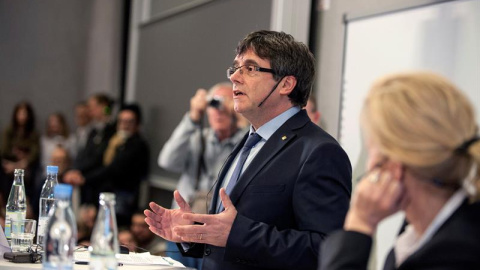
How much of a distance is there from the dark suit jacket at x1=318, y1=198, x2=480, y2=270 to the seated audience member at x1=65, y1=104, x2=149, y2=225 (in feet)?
15.6

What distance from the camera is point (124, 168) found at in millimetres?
6297

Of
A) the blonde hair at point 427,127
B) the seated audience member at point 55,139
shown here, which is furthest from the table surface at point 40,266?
the seated audience member at point 55,139

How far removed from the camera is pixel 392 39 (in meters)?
3.92

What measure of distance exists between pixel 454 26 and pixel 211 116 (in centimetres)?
165

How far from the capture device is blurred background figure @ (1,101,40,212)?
6891 millimetres

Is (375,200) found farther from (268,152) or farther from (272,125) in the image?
(272,125)

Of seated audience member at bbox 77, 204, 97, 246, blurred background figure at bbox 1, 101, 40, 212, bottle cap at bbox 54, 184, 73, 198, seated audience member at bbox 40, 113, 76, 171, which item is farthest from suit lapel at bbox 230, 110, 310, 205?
seated audience member at bbox 40, 113, 76, 171

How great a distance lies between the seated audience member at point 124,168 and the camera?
6270 millimetres

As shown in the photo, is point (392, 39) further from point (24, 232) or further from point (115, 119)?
point (115, 119)

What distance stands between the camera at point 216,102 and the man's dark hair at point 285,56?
1.83 metres

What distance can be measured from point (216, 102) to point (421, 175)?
9.75 feet

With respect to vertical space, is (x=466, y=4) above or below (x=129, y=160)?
above

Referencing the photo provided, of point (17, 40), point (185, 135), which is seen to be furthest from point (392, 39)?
point (17, 40)

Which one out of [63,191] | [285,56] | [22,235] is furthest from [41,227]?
[285,56]
